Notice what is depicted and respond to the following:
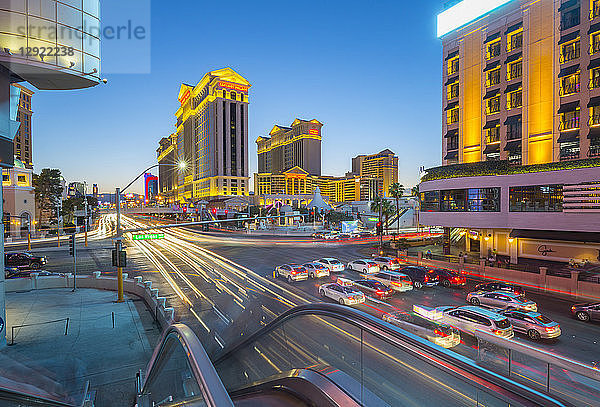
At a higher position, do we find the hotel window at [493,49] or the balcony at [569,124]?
the hotel window at [493,49]

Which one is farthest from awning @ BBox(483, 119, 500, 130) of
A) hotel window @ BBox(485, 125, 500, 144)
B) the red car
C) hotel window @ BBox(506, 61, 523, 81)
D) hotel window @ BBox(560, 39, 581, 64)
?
the red car

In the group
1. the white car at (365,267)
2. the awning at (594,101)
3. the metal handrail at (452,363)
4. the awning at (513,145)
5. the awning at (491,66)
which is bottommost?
the white car at (365,267)

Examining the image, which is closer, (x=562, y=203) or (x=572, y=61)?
(x=562, y=203)

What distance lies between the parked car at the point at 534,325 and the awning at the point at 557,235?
16002mm

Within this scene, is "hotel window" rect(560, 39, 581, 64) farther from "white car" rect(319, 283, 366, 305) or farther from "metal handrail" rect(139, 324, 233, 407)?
"metal handrail" rect(139, 324, 233, 407)

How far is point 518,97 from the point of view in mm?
34344

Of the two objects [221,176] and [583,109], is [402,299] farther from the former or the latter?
[221,176]

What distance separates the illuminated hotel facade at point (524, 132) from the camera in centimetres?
2791

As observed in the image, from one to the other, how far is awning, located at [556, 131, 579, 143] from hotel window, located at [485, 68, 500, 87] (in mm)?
9776

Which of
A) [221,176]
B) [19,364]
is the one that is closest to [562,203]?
[19,364]

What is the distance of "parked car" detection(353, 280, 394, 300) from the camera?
21469 mm

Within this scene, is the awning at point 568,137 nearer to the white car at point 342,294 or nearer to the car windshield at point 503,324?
the car windshield at point 503,324

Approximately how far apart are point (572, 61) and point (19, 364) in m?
46.2

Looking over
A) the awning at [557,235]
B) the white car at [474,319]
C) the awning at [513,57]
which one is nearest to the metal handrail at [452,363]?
the white car at [474,319]
